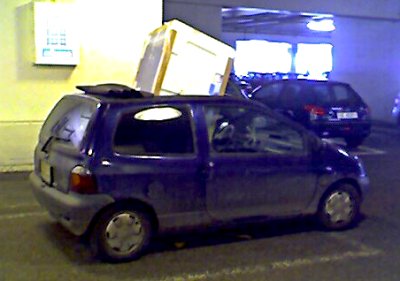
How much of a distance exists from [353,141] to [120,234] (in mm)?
7535

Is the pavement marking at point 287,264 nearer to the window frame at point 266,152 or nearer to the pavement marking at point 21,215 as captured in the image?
the window frame at point 266,152

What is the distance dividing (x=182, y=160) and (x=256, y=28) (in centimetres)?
2509

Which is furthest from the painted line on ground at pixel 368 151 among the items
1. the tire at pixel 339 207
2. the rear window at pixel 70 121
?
the rear window at pixel 70 121

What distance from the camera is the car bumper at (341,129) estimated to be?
9.80 m

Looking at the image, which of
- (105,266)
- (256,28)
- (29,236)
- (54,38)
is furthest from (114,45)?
(256,28)

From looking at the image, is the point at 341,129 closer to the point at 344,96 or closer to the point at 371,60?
the point at 344,96

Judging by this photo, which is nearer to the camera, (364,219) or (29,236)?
(29,236)

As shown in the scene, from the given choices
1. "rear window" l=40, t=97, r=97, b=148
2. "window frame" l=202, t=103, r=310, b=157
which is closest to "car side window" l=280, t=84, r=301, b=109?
"window frame" l=202, t=103, r=310, b=157

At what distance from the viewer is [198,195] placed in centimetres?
440

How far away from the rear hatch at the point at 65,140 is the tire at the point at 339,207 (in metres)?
2.60

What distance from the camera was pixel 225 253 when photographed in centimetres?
446

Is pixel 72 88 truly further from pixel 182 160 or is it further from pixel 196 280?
pixel 196 280

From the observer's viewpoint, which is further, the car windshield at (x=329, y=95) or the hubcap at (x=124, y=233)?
the car windshield at (x=329, y=95)

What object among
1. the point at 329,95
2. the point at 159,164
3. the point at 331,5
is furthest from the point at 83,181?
the point at 331,5
